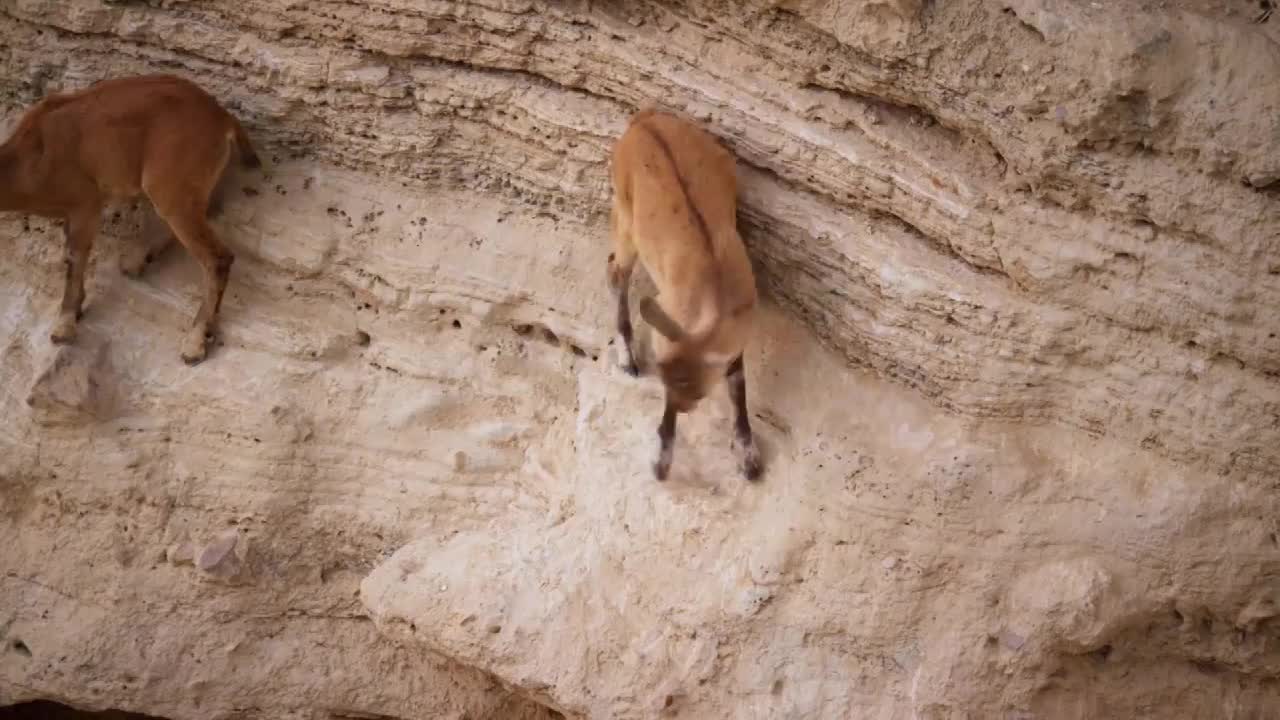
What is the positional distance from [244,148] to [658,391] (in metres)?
2.41

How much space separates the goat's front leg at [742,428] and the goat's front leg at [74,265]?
3221 mm

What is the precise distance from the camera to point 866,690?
4.83 metres

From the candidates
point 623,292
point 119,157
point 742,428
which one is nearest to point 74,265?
point 119,157

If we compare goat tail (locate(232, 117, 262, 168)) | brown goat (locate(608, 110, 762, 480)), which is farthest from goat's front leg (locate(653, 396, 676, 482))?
goat tail (locate(232, 117, 262, 168))

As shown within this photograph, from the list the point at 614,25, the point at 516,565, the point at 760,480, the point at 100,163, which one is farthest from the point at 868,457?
the point at 100,163

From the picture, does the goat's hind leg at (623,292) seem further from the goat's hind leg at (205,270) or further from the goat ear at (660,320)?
the goat's hind leg at (205,270)

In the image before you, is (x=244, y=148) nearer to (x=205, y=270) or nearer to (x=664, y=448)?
(x=205, y=270)

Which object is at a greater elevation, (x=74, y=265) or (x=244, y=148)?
(x=244, y=148)

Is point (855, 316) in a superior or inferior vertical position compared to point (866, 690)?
superior

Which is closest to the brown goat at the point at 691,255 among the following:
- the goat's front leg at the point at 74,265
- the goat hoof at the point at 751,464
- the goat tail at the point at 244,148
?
the goat hoof at the point at 751,464

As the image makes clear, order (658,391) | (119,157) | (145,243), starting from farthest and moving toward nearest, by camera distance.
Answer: (145,243)
(119,157)
(658,391)

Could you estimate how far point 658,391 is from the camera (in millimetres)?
5391

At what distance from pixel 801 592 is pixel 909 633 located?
0.47 meters

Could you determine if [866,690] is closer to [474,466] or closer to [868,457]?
[868,457]
